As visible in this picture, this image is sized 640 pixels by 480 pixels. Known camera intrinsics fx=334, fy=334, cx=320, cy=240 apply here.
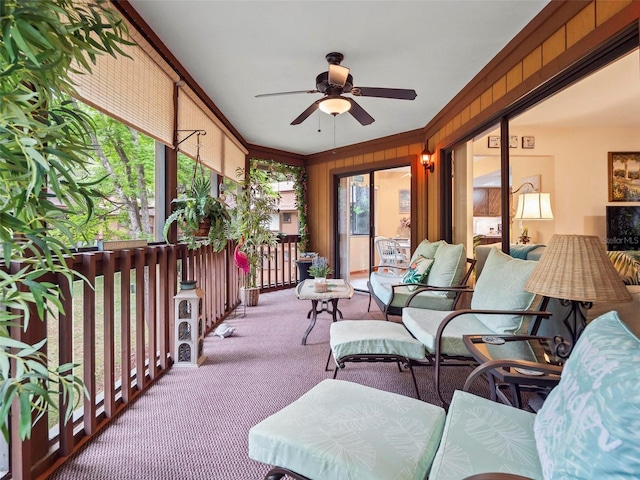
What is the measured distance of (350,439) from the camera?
118cm

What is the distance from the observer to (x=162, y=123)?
2.78 metres

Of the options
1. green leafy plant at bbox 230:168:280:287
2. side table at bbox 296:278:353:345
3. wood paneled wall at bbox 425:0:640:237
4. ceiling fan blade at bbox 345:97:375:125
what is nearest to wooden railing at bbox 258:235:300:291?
green leafy plant at bbox 230:168:280:287

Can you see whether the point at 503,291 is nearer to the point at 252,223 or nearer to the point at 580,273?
the point at 580,273

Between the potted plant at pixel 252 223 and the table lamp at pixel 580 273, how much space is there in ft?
12.0

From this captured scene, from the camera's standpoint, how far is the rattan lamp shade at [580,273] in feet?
5.08

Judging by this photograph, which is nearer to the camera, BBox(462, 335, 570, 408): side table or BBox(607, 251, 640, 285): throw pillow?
BBox(462, 335, 570, 408): side table

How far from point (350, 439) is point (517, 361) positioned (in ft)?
2.76

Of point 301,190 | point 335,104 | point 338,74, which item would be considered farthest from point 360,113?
point 301,190

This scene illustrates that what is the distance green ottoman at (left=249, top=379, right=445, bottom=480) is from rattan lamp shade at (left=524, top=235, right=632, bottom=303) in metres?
0.87

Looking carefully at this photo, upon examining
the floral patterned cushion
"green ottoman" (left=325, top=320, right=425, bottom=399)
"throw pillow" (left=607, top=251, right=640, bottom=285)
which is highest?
"throw pillow" (left=607, top=251, right=640, bottom=285)

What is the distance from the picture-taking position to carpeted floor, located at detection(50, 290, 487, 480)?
1.63 meters

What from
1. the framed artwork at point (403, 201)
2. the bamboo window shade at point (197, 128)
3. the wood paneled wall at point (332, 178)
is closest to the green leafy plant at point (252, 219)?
the bamboo window shade at point (197, 128)

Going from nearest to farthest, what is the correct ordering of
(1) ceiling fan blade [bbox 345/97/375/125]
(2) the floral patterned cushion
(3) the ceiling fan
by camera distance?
1. (2) the floral patterned cushion
2. (3) the ceiling fan
3. (1) ceiling fan blade [bbox 345/97/375/125]

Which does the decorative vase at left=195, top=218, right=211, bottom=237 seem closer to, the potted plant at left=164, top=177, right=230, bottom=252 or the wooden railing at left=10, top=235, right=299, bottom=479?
the potted plant at left=164, top=177, right=230, bottom=252
